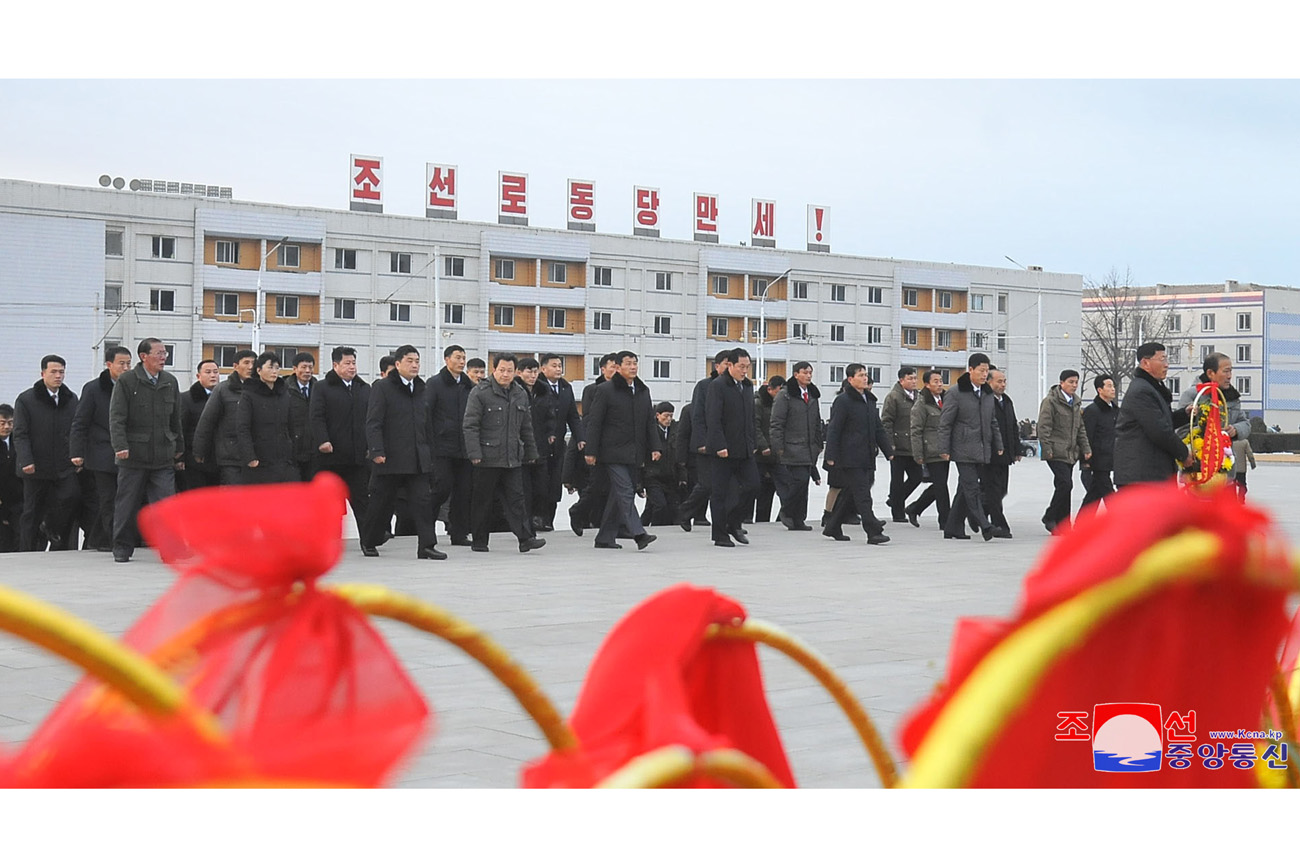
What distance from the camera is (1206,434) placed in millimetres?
10805

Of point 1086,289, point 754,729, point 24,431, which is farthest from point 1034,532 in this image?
point 1086,289

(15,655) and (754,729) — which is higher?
(754,729)

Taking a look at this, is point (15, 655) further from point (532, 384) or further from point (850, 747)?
point (532, 384)

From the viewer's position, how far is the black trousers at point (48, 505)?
1178 cm

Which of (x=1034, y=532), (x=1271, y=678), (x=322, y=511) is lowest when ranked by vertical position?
(x=1034, y=532)

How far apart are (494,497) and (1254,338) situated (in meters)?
87.2

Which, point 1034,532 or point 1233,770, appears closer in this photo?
point 1233,770

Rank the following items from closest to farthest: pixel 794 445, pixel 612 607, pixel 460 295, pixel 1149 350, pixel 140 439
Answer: pixel 612 607
pixel 1149 350
pixel 140 439
pixel 794 445
pixel 460 295

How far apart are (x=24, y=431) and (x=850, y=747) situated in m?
9.08

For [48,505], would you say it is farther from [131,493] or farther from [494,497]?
[494,497]

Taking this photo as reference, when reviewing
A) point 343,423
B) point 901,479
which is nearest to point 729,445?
point 343,423

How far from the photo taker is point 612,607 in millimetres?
8234

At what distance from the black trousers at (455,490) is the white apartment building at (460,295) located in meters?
45.6

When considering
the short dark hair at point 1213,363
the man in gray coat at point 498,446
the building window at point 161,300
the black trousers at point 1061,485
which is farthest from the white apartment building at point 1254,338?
the man in gray coat at point 498,446
